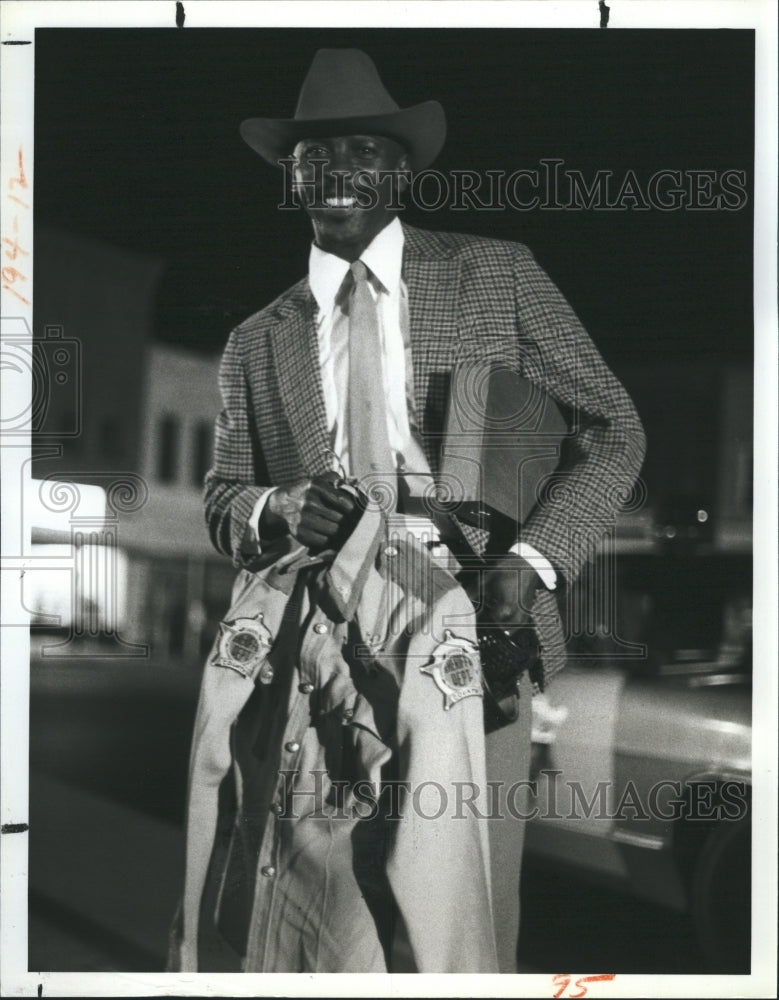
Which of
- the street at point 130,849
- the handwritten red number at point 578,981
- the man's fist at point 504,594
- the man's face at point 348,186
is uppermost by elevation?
the man's face at point 348,186

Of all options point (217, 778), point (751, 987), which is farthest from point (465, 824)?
point (751, 987)

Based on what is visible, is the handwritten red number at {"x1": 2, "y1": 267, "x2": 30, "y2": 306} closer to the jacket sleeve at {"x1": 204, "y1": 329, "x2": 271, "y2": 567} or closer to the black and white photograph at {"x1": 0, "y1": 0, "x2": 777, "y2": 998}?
the black and white photograph at {"x1": 0, "y1": 0, "x2": 777, "y2": 998}

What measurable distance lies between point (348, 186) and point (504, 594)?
1231 mm

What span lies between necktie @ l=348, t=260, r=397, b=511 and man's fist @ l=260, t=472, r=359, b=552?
3.2 inches

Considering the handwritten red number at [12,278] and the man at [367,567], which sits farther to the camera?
the handwritten red number at [12,278]

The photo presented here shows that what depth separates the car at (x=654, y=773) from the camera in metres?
2.90

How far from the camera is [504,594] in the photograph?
2889mm

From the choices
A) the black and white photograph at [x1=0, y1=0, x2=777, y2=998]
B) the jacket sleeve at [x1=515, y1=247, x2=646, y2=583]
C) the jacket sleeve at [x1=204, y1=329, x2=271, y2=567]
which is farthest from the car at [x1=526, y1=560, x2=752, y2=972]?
the jacket sleeve at [x1=204, y1=329, x2=271, y2=567]

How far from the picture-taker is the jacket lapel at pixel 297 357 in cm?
296

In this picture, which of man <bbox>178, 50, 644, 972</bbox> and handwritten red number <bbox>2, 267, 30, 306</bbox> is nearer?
man <bbox>178, 50, 644, 972</bbox>

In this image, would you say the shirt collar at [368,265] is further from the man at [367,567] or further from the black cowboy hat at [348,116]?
the black cowboy hat at [348,116]

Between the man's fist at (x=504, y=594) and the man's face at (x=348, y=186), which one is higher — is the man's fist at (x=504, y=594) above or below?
below

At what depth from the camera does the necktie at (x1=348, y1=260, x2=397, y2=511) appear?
2906 millimetres

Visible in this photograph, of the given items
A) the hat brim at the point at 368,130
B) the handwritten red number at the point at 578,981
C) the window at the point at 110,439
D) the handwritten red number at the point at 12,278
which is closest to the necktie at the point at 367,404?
the hat brim at the point at 368,130
